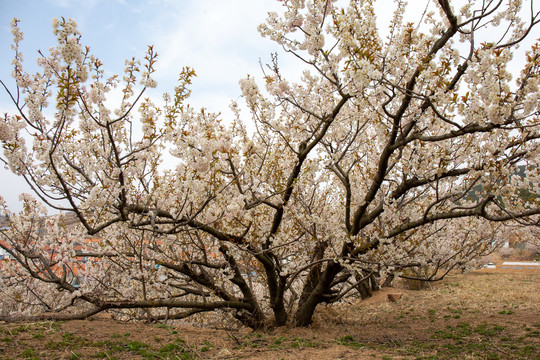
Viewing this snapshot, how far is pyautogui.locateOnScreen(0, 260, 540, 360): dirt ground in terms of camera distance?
4.37m

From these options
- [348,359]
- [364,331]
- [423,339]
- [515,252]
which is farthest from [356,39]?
[515,252]

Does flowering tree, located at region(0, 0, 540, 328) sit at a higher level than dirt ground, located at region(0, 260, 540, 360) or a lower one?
higher

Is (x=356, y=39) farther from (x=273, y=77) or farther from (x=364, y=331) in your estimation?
(x=364, y=331)

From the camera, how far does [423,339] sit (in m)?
5.62

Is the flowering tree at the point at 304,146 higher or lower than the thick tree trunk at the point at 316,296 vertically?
higher

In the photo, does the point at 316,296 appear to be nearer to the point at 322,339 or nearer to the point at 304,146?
the point at 322,339

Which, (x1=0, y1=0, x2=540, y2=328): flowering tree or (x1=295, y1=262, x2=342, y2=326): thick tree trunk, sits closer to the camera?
(x1=0, y1=0, x2=540, y2=328): flowering tree

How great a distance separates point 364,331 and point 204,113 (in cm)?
511

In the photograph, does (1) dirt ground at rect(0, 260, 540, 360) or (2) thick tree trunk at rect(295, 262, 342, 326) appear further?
(2) thick tree trunk at rect(295, 262, 342, 326)

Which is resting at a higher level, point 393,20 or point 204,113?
point 393,20

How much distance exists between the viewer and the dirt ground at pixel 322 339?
14.3 ft

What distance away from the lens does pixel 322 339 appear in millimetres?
5520

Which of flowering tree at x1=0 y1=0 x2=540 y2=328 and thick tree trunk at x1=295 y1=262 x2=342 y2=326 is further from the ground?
flowering tree at x1=0 y1=0 x2=540 y2=328

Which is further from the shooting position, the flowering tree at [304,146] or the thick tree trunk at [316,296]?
the thick tree trunk at [316,296]
